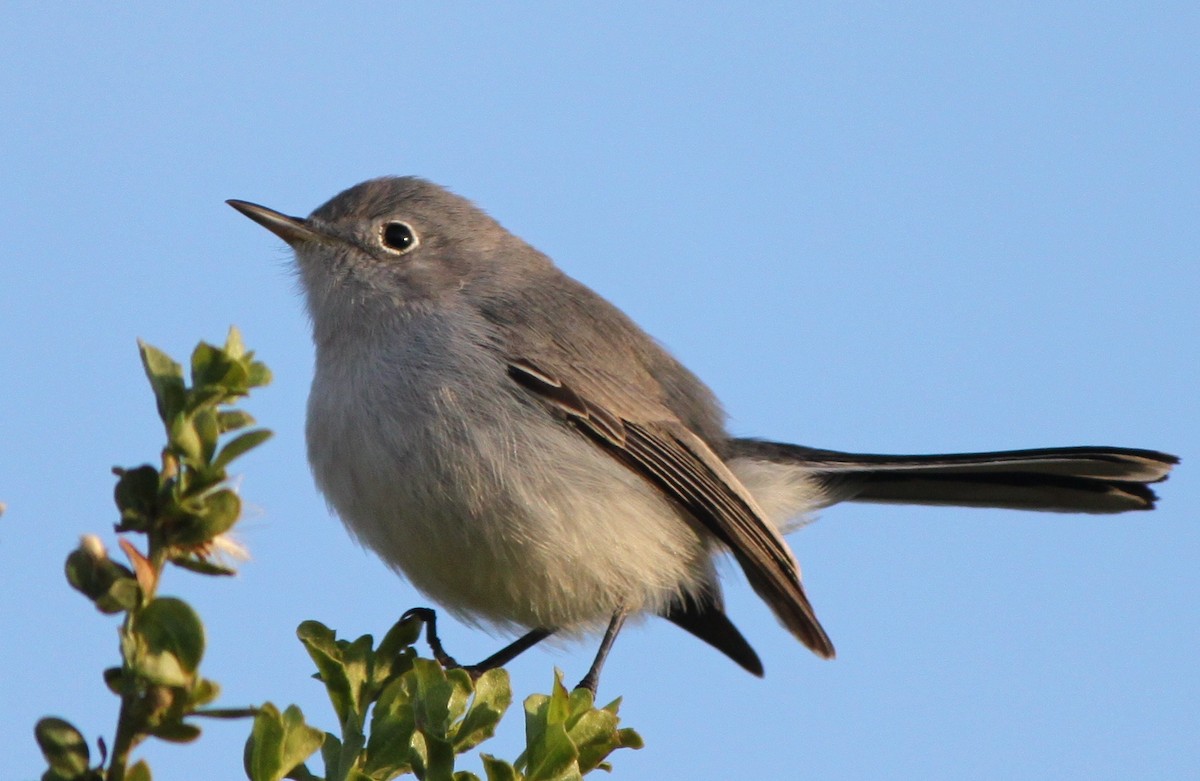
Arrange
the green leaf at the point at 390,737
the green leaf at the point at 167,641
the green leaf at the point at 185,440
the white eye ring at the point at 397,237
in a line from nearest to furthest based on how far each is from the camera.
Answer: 1. the green leaf at the point at 167,641
2. the green leaf at the point at 185,440
3. the green leaf at the point at 390,737
4. the white eye ring at the point at 397,237

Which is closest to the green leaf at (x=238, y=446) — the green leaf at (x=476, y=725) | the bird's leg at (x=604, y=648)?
the green leaf at (x=476, y=725)

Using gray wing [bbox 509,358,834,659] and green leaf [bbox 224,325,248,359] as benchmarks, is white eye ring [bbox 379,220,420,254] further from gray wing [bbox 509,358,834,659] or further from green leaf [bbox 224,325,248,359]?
green leaf [bbox 224,325,248,359]

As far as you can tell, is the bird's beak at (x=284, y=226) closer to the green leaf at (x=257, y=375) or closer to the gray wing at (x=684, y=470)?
the gray wing at (x=684, y=470)

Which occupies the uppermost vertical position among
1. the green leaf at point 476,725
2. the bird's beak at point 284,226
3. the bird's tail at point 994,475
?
the bird's beak at point 284,226

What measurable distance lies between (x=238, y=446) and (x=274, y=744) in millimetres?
388

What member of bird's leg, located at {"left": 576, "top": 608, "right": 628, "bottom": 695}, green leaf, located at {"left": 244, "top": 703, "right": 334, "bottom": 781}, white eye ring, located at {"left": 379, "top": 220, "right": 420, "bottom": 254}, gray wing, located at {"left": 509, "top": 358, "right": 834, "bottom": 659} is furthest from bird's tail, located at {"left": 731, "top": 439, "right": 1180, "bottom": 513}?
green leaf, located at {"left": 244, "top": 703, "right": 334, "bottom": 781}

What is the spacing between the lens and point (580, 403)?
190 inches

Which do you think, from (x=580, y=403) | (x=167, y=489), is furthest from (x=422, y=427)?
(x=167, y=489)

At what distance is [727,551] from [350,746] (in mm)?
3264

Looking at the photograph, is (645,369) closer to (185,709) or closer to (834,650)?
(834,650)

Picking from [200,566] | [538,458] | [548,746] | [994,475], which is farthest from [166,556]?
[994,475]

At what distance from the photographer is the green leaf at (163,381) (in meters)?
1.57

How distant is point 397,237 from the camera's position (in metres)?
5.33

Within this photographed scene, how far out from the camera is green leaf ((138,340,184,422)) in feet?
5.16
